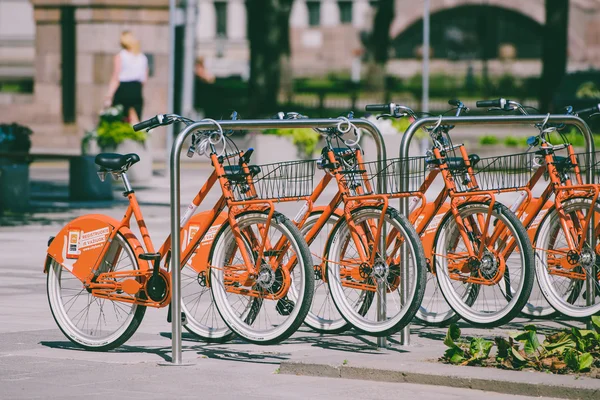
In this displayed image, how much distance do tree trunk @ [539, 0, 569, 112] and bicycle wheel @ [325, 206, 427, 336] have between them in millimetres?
27593

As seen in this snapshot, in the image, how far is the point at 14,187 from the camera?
656 inches

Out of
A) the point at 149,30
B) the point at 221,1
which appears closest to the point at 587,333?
the point at 149,30

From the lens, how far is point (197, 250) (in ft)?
27.7

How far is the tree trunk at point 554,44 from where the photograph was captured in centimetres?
3553

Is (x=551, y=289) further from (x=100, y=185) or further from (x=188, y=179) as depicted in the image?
(x=188, y=179)

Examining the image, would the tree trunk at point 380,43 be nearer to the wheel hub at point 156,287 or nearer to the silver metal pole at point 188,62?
the silver metal pole at point 188,62

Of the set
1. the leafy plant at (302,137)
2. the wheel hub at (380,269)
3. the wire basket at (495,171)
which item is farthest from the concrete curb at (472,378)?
the leafy plant at (302,137)

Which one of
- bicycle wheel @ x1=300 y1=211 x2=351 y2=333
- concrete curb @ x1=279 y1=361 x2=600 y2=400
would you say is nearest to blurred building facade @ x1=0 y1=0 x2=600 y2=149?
→ bicycle wheel @ x1=300 y1=211 x2=351 y2=333

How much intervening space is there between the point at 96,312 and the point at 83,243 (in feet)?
2.38

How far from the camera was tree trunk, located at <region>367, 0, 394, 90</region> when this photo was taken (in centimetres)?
5012

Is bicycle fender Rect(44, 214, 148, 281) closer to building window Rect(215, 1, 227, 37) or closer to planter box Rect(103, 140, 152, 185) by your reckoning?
planter box Rect(103, 140, 152, 185)

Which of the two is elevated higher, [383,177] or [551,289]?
[383,177]

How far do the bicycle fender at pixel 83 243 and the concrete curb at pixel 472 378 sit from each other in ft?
4.67

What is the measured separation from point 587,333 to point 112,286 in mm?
2656
